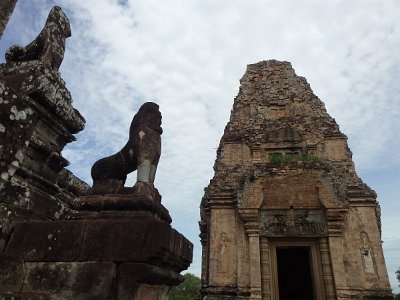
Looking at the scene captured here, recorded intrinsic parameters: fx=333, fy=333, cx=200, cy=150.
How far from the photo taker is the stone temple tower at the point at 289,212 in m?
11.2

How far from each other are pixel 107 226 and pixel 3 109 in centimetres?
125

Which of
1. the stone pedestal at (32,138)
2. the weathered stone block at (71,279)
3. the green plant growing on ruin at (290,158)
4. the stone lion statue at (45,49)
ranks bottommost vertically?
the weathered stone block at (71,279)

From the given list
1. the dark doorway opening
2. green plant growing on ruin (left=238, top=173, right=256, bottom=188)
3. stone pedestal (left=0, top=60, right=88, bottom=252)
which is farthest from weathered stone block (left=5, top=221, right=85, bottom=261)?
the dark doorway opening

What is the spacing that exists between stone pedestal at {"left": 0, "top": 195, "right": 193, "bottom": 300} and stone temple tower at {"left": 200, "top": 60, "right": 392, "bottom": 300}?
9.51 m

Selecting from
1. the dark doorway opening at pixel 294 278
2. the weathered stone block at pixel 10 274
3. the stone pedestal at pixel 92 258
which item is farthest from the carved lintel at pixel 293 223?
the weathered stone block at pixel 10 274

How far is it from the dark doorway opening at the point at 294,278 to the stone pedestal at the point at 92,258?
636 inches

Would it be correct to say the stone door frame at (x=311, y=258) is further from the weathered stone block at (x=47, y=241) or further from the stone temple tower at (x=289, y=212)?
the weathered stone block at (x=47, y=241)

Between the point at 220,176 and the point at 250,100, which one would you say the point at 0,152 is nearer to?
the point at 220,176

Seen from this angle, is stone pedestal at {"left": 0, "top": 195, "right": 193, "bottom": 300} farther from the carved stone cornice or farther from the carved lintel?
the carved stone cornice

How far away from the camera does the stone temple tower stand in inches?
442

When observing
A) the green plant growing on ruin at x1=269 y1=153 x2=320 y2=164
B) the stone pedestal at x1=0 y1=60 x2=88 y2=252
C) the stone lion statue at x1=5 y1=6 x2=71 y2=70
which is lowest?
the stone pedestal at x1=0 y1=60 x2=88 y2=252

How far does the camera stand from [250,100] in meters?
15.9

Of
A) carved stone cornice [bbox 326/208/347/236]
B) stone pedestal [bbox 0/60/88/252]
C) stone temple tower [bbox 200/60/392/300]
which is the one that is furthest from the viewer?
carved stone cornice [bbox 326/208/347/236]

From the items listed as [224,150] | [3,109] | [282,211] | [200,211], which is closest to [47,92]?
[3,109]
